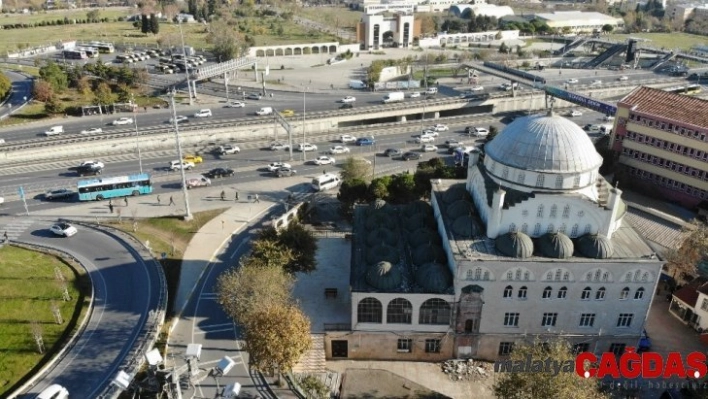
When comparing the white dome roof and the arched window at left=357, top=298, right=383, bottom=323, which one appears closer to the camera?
the arched window at left=357, top=298, right=383, bottom=323

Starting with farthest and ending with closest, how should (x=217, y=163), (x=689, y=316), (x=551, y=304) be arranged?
Answer: (x=217, y=163) → (x=689, y=316) → (x=551, y=304)

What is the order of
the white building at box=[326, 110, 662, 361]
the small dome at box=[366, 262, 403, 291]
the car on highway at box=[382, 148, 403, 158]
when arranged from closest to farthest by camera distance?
the white building at box=[326, 110, 662, 361], the small dome at box=[366, 262, 403, 291], the car on highway at box=[382, 148, 403, 158]

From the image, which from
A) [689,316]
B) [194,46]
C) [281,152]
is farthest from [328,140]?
[194,46]

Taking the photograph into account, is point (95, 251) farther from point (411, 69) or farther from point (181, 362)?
point (411, 69)

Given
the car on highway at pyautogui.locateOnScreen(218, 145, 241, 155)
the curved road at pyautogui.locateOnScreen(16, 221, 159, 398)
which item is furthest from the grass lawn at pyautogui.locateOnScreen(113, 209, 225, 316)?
the car on highway at pyautogui.locateOnScreen(218, 145, 241, 155)

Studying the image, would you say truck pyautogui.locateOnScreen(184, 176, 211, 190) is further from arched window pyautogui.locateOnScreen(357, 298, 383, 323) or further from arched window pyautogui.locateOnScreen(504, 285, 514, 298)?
arched window pyautogui.locateOnScreen(504, 285, 514, 298)

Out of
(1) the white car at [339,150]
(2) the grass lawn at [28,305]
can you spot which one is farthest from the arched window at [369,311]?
(1) the white car at [339,150]
